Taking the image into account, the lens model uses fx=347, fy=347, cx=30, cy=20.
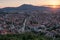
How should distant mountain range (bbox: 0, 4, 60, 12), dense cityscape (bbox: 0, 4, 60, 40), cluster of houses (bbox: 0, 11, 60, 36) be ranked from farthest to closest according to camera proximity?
distant mountain range (bbox: 0, 4, 60, 12) → dense cityscape (bbox: 0, 4, 60, 40) → cluster of houses (bbox: 0, 11, 60, 36)

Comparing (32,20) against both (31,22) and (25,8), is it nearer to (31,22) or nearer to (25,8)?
(31,22)

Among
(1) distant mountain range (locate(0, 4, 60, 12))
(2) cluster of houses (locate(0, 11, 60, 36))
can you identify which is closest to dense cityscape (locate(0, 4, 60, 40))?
(2) cluster of houses (locate(0, 11, 60, 36))

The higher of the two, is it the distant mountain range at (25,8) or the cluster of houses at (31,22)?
the distant mountain range at (25,8)

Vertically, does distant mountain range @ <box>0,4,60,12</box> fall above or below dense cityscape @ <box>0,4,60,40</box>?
above

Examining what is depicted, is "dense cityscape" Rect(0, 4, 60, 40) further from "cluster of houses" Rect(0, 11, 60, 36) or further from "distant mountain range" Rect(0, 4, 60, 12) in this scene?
"distant mountain range" Rect(0, 4, 60, 12)

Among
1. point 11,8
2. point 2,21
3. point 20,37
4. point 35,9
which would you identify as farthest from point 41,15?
point 20,37

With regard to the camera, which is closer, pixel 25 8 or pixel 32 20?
pixel 32 20

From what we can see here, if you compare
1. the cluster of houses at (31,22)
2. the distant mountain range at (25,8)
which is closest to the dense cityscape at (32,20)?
the cluster of houses at (31,22)

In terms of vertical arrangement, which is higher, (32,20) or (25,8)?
(25,8)

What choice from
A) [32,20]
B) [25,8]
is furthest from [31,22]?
[25,8]

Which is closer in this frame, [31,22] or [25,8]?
[31,22]

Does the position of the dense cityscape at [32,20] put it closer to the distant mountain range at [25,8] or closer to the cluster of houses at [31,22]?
the cluster of houses at [31,22]

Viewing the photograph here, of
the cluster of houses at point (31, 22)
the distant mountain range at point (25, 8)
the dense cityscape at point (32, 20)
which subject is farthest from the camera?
the distant mountain range at point (25, 8)
